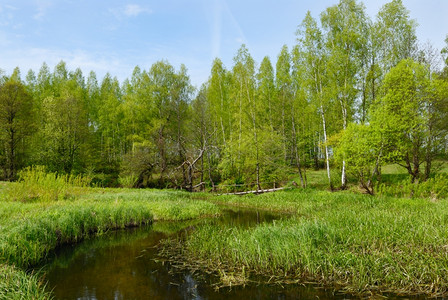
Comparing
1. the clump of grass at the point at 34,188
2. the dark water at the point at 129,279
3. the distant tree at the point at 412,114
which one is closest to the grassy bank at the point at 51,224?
the clump of grass at the point at 34,188

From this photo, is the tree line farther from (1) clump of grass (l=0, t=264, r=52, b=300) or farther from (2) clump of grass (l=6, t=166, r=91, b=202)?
(1) clump of grass (l=0, t=264, r=52, b=300)

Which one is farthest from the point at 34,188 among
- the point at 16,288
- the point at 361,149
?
the point at 361,149

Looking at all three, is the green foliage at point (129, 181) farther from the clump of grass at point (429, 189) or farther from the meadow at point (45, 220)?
the clump of grass at point (429, 189)

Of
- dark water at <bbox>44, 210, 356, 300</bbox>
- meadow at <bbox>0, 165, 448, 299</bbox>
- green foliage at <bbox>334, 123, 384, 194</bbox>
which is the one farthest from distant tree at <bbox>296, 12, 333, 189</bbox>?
dark water at <bbox>44, 210, 356, 300</bbox>

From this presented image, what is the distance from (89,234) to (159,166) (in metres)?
20.6

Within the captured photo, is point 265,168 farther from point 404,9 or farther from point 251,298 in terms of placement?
point 251,298

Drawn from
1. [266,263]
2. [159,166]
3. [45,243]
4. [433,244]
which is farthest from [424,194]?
[159,166]

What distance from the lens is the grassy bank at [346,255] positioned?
5285mm

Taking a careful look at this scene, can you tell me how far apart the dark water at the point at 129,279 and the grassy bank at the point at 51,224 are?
0.56 metres

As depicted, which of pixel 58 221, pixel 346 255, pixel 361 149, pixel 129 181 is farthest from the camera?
pixel 129 181

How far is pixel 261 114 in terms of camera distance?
31828 mm

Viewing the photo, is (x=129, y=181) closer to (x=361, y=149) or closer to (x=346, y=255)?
(x=361, y=149)

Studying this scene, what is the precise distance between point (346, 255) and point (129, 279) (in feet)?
17.0

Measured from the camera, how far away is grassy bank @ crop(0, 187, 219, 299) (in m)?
6.48
